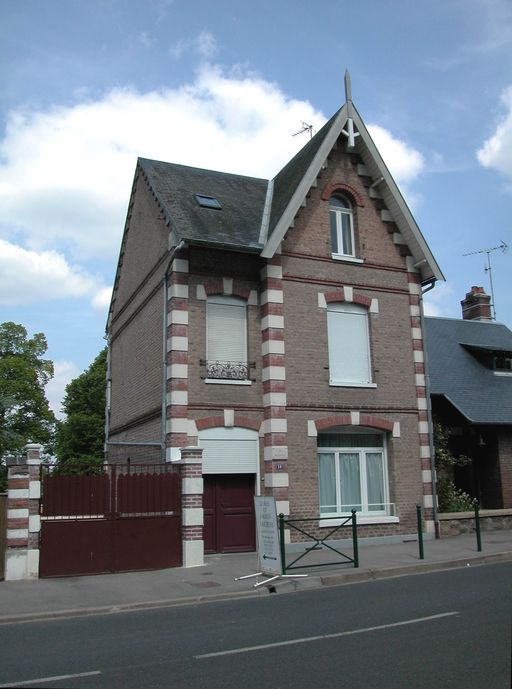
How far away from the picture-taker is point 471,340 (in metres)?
26.4

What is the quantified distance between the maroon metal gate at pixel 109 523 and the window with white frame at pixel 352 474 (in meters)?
4.70

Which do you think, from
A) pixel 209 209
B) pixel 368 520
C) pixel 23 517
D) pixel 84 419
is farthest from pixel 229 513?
pixel 84 419

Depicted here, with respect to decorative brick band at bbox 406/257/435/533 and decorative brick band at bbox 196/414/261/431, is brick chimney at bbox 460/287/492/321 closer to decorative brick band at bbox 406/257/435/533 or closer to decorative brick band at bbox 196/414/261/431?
decorative brick band at bbox 406/257/435/533

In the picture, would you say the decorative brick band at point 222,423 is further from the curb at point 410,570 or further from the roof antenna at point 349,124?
the roof antenna at point 349,124

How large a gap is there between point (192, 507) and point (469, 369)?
1376 cm

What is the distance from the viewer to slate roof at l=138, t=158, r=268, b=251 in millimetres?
16866

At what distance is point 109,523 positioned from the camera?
13.6 m

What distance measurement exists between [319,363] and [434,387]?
20.6 feet

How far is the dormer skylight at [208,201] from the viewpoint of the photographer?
18.5 m

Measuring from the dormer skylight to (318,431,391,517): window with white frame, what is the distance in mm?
6751

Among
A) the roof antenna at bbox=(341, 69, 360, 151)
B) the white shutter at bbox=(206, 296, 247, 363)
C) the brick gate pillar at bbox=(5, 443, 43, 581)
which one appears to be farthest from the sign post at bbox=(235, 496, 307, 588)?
the roof antenna at bbox=(341, 69, 360, 151)

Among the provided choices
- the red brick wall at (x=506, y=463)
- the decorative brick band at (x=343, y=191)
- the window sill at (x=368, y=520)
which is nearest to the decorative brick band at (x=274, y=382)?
the window sill at (x=368, y=520)

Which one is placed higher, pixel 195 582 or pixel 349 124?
pixel 349 124

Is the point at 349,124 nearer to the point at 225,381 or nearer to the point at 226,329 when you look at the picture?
the point at 226,329
